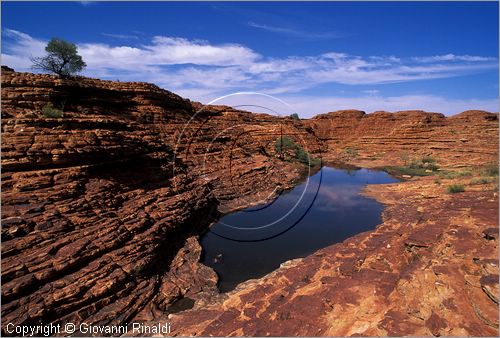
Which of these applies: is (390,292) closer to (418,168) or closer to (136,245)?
(136,245)

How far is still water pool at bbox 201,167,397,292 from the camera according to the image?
42.4ft

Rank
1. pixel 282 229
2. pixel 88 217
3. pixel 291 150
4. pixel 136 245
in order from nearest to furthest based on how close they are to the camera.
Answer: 1. pixel 88 217
2. pixel 136 245
3. pixel 282 229
4. pixel 291 150

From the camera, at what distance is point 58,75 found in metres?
20.5

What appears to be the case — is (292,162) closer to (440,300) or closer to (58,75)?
(58,75)

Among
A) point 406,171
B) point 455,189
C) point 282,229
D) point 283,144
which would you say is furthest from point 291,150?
point 282,229

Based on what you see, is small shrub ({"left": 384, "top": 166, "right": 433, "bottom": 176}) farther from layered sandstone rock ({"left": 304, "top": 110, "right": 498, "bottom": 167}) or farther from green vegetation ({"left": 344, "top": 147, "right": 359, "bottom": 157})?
green vegetation ({"left": 344, "top": 147, "right": 359, "bottom": 157})

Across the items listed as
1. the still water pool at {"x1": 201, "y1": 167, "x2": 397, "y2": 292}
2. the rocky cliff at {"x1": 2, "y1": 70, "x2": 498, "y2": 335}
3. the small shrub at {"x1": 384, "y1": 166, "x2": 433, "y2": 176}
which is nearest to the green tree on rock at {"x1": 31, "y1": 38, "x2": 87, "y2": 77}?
the rocky cliff at {"x1": 2, "y1": 70, "x2": 498, "y2": 335}

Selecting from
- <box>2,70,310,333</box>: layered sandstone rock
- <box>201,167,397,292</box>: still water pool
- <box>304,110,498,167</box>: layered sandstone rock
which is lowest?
<box>201,167,397,292</box>: still water pool

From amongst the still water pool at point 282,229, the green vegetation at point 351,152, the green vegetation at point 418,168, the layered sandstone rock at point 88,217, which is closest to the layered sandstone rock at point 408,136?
the green vegetation at point 351,152

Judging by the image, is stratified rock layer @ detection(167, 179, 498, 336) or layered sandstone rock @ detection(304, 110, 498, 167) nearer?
stratified rock layer @ detection(167, 179, 498, 336)

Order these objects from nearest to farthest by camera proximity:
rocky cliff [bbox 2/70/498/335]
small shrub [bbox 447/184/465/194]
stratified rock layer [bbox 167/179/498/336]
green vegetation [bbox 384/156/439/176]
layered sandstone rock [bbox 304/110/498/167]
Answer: stratified rock layer [bbox 167/179/498/336]
rocky cliff [bbox 2/70/498/335]
small shrub [bbox 447/184/465/194]
green vegetation [bbox 384/156/439/176]
layered sandstone rock [bbox 304/110/498/167]

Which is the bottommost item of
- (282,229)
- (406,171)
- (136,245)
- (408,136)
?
(282,229)

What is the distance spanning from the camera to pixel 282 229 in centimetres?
1703

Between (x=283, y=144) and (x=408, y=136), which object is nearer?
(x=283, y=144)
